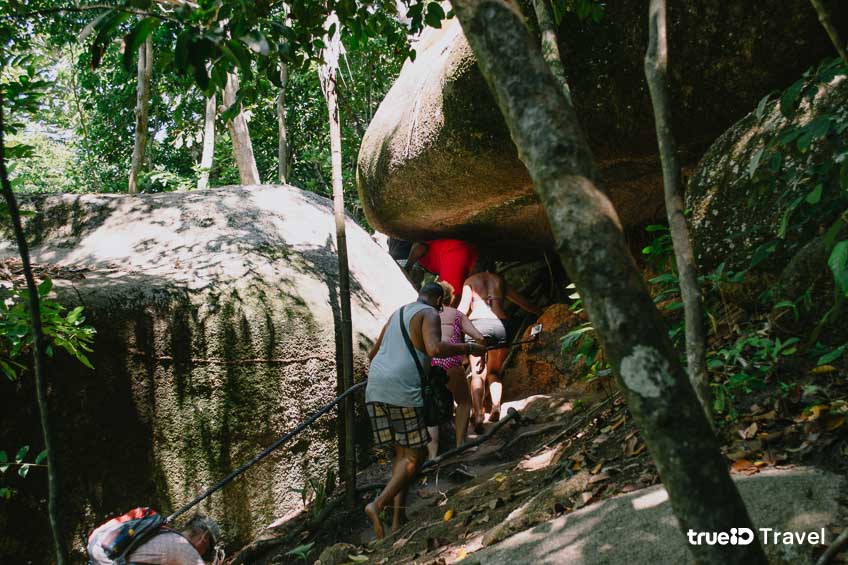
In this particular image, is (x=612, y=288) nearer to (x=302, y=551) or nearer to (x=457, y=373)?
(x=302, y=551)

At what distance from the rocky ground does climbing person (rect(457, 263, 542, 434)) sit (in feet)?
2.62

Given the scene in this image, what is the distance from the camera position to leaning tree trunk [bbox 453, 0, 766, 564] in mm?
1241

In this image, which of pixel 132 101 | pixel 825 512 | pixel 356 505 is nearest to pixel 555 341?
pixel 356 505

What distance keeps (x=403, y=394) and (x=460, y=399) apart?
1.31 metres

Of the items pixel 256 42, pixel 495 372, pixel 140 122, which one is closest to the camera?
pixel 256 42

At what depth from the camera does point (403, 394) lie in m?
4.77

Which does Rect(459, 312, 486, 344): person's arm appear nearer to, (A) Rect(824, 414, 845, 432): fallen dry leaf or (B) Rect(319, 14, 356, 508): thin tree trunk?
(B) Rect(319, 14, 356, 508): thin tree trunk

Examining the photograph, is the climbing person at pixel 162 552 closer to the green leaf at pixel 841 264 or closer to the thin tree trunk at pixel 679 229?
the thin tree trunk at pixel 679 229

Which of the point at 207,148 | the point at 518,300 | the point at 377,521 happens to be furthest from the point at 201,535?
the point at 207,148

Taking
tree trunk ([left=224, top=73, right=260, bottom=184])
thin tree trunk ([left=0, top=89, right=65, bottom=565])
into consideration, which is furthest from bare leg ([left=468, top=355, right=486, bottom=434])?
tree trunk ([left=224, top=73, right=260, bottom=184])

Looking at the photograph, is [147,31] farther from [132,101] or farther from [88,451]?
[132,101]

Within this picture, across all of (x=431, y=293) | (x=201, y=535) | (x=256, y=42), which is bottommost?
(x=201, y=535)

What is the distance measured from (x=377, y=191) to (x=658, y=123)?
5.01m

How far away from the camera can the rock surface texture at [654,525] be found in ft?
7.50
